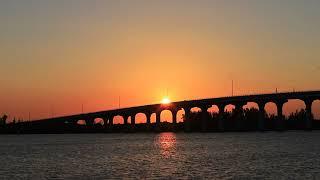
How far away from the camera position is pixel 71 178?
53938mm

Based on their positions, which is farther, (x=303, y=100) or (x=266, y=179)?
(x=303, y=100)

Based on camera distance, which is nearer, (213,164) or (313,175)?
(313,175)

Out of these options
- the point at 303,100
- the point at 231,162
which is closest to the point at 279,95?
the point at 303,100

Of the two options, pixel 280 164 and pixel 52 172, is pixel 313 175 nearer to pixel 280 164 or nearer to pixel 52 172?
pixel 280 164

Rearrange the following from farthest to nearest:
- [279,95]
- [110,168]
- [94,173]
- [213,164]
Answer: [279,95]
[213,164]
[110,168]
[94,173]

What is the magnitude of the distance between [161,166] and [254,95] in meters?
137

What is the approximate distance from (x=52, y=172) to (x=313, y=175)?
965 inches

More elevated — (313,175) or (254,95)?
(254,95)

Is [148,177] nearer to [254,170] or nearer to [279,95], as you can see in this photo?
[254,170]

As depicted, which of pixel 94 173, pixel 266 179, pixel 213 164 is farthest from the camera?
pixel 213 164

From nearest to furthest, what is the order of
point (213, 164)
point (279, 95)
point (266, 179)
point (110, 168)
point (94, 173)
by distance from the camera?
point (266, 179)
point (94, 173)
point (110, 168)
point (213, 164)
point (279, 95)

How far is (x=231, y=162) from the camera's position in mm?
71438

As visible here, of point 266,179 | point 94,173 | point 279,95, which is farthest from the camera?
point 279,95

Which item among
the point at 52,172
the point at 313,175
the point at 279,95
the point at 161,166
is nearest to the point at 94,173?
the point at 52,172
